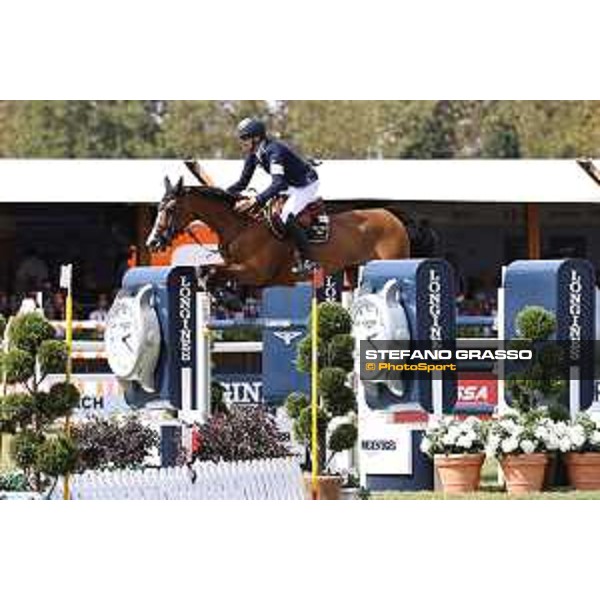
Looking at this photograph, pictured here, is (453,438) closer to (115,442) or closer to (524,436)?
(524,436)

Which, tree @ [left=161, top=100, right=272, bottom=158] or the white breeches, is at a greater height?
tree @ [left=161, top=100, right=272, bottom=158]

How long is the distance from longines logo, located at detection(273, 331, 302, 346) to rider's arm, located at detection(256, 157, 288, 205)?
3.19ft

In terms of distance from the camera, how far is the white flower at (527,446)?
370 inches

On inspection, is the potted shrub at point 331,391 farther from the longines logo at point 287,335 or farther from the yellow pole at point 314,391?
the longines logo at point 287,335

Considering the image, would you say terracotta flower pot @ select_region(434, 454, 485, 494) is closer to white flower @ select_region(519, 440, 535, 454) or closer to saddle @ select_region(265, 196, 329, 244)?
white flower @ select_region(519, 440, 535, 454)

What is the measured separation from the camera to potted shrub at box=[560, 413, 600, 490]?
9547 mm

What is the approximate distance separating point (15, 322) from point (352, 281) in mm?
3481

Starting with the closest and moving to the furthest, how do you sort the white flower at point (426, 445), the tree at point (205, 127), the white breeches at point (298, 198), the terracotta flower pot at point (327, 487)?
the terracotta flower pot at point (327, 487) → the white flower at point (426, 445) → the white breeches at point (298, 198) → the tree at point (205, 127)

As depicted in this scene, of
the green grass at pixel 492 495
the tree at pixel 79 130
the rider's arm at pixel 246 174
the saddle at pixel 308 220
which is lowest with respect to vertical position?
the green grass at pixel 492 495

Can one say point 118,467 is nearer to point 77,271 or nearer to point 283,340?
point 283,340

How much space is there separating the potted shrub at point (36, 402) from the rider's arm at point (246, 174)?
2239 millimetres

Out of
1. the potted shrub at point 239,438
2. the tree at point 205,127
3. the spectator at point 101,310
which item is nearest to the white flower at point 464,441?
the potted shrub at point 239,438

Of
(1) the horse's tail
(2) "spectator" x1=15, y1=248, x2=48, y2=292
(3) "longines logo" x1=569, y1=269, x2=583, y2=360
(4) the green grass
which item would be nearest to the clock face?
(4) the green grass
